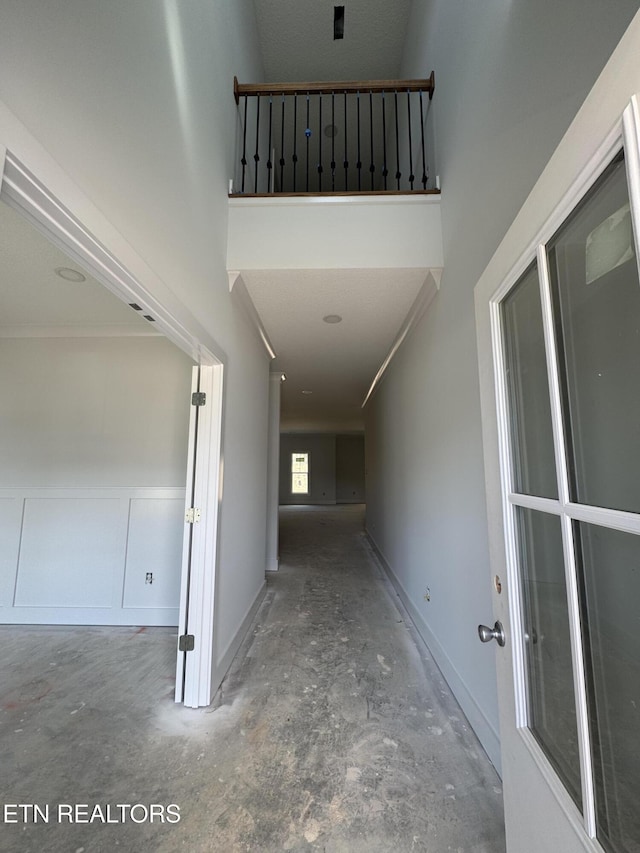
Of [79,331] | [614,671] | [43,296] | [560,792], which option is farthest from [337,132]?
[560,792]

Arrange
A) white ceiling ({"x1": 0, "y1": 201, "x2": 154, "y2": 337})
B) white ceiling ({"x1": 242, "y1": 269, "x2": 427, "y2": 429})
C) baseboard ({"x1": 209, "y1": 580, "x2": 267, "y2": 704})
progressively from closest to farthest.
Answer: white ceiling ({"x1": 0, "y1": 201, "x2": 154, "y2": 337})
baseboard ({"x1": 209, "y1": 580, "x2": 267, "y2": 704})
white ceiling ({"x1": 242, "y1": 269, "x2": 427, "y2": 429})

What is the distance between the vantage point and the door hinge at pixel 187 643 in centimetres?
199

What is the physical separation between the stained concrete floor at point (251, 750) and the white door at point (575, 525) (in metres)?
0.59

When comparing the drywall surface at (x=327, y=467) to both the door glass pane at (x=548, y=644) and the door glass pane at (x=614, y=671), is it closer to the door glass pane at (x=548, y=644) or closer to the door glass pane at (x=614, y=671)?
the door glass pane at (x=548, y=644)

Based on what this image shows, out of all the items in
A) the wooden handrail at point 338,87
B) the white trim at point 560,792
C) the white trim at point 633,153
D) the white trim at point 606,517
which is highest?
the wooden handrail at point 338,87

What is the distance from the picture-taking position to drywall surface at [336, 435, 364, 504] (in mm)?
13438

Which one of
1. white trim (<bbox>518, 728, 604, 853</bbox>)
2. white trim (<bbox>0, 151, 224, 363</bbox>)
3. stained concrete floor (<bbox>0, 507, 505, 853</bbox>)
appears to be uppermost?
white trim (<bbox>0, 151, 224, 363</bbox>)

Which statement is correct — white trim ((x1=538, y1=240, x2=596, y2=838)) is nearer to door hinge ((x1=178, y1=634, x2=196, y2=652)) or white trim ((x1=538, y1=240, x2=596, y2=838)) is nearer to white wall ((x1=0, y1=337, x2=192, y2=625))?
door hinge ((x1=178, y1=634, x2=196, y2=652))

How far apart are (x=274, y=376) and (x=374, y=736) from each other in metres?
3.94

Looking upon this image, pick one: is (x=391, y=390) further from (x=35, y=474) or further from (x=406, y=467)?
(x=35, y=474)

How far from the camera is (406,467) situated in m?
3.52

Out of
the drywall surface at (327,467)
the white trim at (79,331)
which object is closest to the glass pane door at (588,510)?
the white trim at (79,331)

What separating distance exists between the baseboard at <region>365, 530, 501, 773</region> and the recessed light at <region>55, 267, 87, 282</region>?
3178mm

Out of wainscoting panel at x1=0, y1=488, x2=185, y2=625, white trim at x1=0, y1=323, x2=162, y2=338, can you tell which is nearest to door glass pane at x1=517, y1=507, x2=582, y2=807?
wainscoting panel at x1=0, y1=488, x2=185, y2=625
